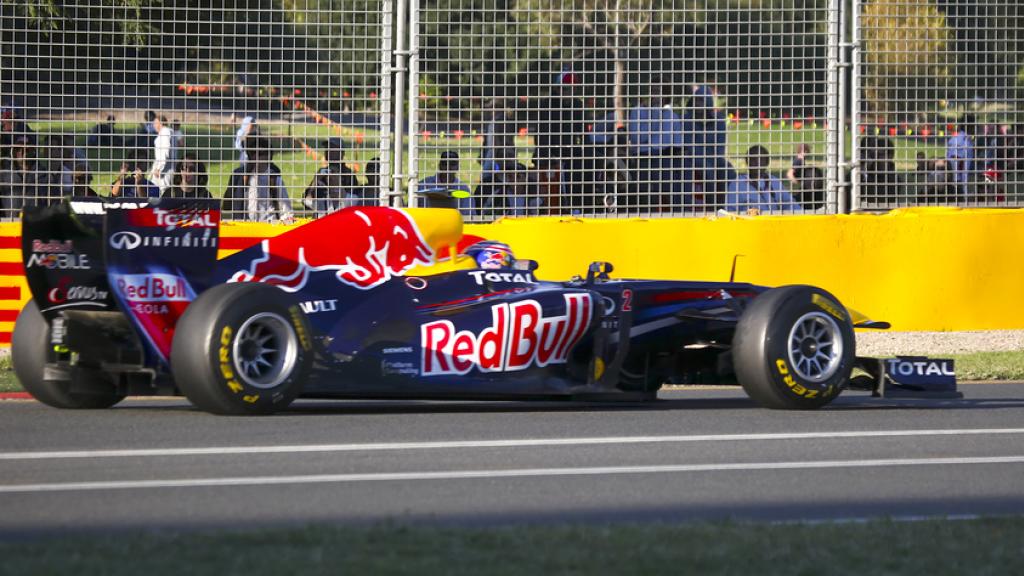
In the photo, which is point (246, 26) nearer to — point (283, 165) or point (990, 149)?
point (283, 165)

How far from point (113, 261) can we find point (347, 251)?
4.76 feet

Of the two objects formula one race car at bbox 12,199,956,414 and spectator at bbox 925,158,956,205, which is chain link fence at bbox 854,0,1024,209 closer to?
spectator at bbox 925,158,956,205

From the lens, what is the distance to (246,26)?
13.4 m

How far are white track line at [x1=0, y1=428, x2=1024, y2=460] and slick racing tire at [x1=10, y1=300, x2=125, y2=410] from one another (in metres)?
1.63

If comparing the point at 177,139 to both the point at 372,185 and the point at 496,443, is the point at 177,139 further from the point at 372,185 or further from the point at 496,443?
the point at 496,443

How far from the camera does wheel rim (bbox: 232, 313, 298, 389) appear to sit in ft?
26.4

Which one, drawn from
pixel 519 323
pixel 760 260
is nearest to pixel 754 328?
pixel 519 323

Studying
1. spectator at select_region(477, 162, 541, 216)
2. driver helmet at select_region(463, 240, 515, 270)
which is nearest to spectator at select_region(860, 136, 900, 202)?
spectator at select_region(477, 162, 541, 216)

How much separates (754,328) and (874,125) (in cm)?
598

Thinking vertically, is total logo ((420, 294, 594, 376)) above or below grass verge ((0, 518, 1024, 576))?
above

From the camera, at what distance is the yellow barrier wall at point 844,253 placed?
45.3ft

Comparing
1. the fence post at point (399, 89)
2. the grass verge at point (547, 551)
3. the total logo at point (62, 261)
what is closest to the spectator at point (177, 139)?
the fence post at point (399, 89)

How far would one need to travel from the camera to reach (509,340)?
877cm

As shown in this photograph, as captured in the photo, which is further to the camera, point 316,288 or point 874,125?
point 874,125
